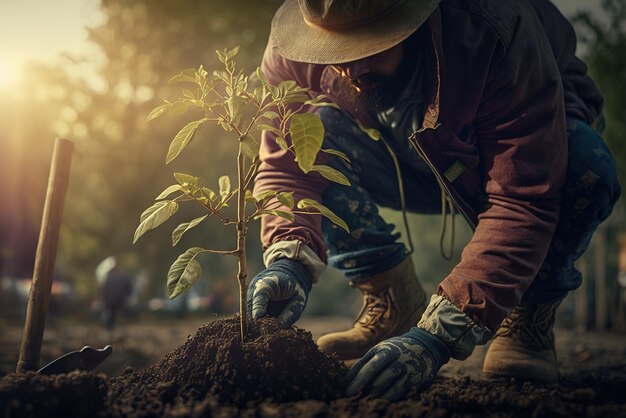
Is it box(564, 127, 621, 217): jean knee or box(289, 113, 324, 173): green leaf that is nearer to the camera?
box(289, 113, 324, 173): green leaf

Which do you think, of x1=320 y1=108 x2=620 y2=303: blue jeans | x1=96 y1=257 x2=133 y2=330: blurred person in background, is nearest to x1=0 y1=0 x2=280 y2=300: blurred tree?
x1=96 y1=257 x2=133 y2=330: blurred person in background

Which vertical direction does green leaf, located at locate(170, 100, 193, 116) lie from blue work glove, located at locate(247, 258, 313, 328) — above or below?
above

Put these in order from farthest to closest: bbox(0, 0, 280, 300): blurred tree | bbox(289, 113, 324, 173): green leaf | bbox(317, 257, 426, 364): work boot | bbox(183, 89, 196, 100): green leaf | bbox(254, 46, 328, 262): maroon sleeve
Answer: bbox(0, 0, 280, 300): blurred tree → bbox(317, 257, 426, 364): work boot → bbox(254, 46, 328, 262): maroon sleeve → bbox(183, 89, 196, 100): green leaf → bbox(289, 113, 324, 173): green leaf

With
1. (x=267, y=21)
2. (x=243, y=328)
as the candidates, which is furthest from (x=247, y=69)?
(x=243, y=328)

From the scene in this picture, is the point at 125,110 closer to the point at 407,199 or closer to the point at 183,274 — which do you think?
the point at 407,199

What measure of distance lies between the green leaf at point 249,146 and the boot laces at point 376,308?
1309mm

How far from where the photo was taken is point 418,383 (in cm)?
178

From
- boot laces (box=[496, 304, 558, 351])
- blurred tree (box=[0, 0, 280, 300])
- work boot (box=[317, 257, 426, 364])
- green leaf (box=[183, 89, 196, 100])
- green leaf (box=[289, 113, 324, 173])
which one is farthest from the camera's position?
blurred tree (box=[0, 0, 280, 300])

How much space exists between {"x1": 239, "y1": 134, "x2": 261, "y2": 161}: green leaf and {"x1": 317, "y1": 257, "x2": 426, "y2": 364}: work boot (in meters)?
1.25

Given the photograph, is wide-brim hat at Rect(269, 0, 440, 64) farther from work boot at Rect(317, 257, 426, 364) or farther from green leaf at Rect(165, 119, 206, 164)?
work boot at Rect(317, 257, 426, 364)

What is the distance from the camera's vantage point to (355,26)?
2.02m

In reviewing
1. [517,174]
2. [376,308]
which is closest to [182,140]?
[517,174]

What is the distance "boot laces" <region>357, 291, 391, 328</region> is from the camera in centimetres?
275

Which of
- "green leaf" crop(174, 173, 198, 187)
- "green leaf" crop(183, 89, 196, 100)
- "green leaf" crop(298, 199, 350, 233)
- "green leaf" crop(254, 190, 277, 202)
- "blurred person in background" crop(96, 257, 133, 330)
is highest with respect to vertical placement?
"blurred person in background" crop(96, 257, 133, 330)
